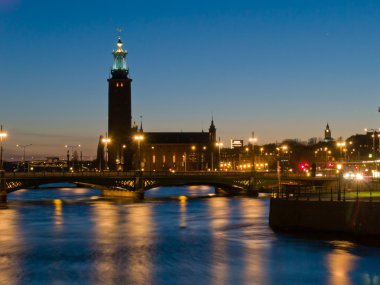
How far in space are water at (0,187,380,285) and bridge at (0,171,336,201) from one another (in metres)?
30.7

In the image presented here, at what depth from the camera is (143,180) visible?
377ft

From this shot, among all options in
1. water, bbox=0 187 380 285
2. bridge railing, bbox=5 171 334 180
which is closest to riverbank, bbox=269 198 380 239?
water, bbox=0 187 380 285

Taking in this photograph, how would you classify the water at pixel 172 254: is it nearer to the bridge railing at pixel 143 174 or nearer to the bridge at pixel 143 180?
the bridge at pixel 143 180

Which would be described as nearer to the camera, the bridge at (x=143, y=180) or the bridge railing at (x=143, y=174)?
the bridge at (x=143, y=180)

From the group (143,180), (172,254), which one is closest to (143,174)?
(143,180)

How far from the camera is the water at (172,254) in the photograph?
3809 cm

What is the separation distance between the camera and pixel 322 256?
4319 cm

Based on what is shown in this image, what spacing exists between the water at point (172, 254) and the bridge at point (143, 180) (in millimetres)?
30669

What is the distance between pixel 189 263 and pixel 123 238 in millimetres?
13858

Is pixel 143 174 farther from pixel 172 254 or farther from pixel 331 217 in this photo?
pixel 172 254

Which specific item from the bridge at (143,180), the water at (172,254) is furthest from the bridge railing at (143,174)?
the water at (172,254)

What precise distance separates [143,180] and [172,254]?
223ft

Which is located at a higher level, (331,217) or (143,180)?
(143,180)

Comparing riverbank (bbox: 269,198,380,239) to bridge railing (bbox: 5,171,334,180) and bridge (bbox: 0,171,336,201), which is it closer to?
bridge (bbox: 0,171,336,201)
